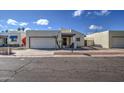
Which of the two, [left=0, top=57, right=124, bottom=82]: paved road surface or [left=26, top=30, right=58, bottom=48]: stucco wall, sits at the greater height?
[left=26, top=30, right=58, bottom=48]: stucco wall

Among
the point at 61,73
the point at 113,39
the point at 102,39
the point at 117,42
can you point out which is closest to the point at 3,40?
the point at 102,39

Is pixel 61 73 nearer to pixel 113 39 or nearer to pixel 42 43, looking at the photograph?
pixel 42 43

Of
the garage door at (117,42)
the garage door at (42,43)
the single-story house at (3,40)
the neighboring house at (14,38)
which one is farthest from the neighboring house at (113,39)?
the single-story house at (3,40)

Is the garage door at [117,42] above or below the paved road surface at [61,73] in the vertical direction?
above

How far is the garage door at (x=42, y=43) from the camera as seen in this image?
1417 inches

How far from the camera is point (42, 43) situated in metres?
36.2

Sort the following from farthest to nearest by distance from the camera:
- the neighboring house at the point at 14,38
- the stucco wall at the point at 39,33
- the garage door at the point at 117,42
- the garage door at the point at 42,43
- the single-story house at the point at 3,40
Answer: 1. the single-story house at the point at 3,40
2. the neighboring house at the point at 14,38
3. the garage door at the point at 117,42
4. the garage door at the point at 42,43
5. the stucco wall at the point at 39,33

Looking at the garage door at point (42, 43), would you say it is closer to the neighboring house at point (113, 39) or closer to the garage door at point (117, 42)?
the neighboring house at point (113, 39)

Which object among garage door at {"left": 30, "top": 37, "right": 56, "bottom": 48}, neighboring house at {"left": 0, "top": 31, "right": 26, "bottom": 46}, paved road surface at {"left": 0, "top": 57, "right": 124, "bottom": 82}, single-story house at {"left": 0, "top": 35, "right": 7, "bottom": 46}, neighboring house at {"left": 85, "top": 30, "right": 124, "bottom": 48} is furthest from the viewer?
single-story house at {"left": 0, "top": 35, "right": 7, "bottom": 46}

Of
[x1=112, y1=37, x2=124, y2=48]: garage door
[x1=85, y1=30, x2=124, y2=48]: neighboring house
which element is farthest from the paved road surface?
[x1=112, y1=37, x2=124, y2=48]: garage door

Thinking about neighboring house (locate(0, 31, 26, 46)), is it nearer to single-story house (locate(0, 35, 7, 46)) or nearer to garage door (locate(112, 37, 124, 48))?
single-story house (locate(0, 35, 7, 46))

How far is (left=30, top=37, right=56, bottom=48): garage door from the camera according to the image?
36.0 metres
